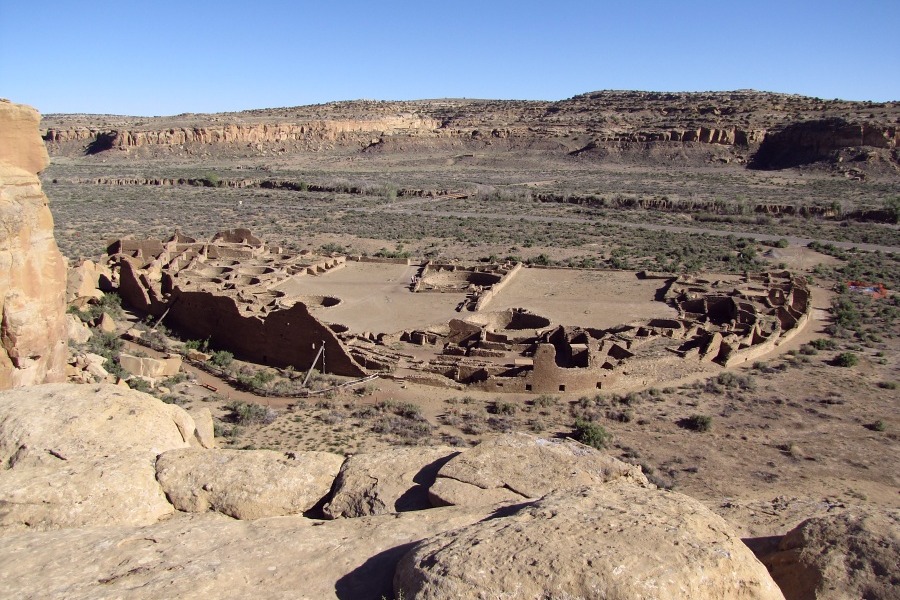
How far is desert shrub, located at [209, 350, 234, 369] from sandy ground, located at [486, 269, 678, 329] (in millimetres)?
11146

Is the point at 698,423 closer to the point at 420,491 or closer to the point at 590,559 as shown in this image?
the point at 420,491

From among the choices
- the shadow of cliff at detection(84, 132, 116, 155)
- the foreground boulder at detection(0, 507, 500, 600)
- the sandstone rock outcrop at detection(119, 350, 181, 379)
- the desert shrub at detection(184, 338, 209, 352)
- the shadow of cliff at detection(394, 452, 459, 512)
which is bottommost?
the desert shrub at detection(184, 338, 209, 352)

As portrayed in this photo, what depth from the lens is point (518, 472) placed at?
26.3 ft

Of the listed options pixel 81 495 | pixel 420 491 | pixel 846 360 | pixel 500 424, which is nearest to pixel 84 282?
pixel 500 424

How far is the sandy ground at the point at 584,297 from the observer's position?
2862 centimetres

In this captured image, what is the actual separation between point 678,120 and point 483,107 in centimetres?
4461

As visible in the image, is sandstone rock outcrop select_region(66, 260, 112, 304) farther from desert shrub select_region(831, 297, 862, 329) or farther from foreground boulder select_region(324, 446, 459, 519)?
desert shrub select_region(831, 297, 862, 329)

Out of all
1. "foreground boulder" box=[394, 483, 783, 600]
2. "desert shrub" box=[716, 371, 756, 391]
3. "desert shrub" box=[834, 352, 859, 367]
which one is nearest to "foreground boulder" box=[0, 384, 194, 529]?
"foreground boulder" box=[394, 483, 783, 600]

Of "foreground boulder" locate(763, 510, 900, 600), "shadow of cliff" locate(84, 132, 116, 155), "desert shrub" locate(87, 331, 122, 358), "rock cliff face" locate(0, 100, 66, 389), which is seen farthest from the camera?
"shadow of cliff" locate(84, 132, 116, 155)

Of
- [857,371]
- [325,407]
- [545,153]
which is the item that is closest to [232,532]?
[325,407]

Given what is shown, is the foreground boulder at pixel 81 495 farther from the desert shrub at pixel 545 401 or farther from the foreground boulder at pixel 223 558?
the desert shrub at pixel 545 401

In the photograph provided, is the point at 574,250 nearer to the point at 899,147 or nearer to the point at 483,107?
the point at 899,147

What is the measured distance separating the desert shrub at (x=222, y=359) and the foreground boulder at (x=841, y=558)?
1851cm

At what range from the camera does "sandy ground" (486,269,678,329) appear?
28625 mm
